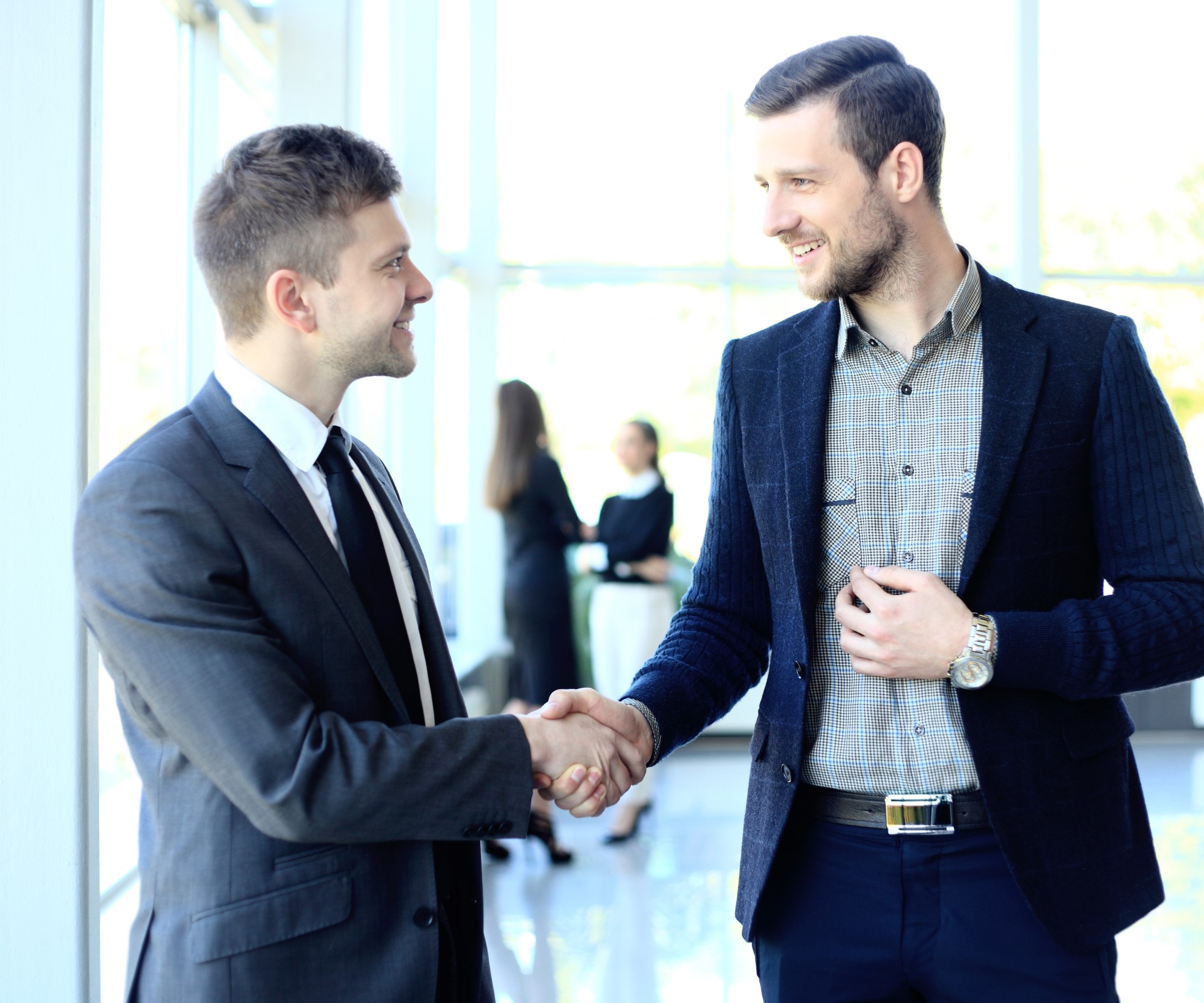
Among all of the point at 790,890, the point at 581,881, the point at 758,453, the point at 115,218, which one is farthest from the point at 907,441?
the point at 581,881

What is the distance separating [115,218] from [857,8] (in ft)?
18.7

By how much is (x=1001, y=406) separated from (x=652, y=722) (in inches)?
28.0

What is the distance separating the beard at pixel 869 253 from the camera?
1.60m

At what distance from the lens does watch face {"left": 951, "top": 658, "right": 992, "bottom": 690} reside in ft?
4.63

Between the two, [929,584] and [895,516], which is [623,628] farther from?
[929,584]

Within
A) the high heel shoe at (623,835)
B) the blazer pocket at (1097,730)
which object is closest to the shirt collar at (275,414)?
the blazer pocket at (1097,730)

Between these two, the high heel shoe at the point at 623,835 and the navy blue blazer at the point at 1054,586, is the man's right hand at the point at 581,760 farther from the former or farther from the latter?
the high heel shoe at the point at 623,835

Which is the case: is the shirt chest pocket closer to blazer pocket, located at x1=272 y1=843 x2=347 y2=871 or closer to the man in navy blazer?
the man in navy blazer

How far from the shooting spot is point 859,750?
1.50 m

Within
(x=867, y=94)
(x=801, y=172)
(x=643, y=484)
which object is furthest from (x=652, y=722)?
(x=643, y=484)

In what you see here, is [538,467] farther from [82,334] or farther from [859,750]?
[859,750]

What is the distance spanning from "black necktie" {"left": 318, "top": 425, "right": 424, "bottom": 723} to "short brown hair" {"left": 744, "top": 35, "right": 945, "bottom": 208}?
843 mm

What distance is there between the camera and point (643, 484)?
5469 millimetres

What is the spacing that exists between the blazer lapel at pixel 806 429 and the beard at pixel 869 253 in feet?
0.24
